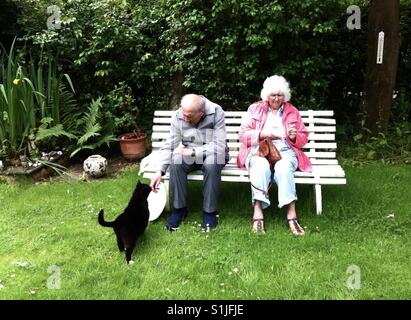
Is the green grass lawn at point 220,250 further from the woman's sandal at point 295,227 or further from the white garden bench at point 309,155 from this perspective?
the white garden bench at point 309,155

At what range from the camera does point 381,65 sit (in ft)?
18.1

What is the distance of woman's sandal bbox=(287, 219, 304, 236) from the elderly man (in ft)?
2.06

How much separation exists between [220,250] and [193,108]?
1155 millimetres

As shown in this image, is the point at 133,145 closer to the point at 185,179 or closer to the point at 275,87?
the point at 185,179

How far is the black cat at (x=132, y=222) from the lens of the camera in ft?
11.7

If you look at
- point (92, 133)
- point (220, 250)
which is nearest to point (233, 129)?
point (220, 250)

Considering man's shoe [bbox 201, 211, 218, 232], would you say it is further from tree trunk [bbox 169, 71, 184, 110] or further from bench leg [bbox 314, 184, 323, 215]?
tree trunk [bbox 169, 71, 184, 110]

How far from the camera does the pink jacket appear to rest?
13.7 ft

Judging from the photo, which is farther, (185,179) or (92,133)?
(92,133)

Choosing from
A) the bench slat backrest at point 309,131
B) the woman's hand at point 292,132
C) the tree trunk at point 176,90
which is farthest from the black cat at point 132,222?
the tree trunk at point 176,90
